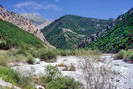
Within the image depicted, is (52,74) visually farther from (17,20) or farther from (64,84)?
(17,20)

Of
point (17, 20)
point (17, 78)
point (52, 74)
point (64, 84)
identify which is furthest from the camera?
point (17, 20)

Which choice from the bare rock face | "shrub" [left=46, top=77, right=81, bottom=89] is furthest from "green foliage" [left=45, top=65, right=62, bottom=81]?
the bare rock face

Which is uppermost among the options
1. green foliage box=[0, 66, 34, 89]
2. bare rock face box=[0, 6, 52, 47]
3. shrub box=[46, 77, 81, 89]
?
bare rock face box=[0, 6, 52, 47]

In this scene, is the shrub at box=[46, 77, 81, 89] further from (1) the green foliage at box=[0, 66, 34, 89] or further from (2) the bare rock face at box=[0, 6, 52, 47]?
(2) the bare rock face at box=[0, 6, 52, 47]

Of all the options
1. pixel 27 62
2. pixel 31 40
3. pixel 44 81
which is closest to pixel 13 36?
pixel 31 40

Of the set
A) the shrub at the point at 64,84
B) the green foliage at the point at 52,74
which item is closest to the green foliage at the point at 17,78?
the shrub at the point at 64,84

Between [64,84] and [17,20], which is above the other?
[17,20]

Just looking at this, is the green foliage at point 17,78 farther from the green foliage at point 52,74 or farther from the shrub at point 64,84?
the green foliage at point 52,74

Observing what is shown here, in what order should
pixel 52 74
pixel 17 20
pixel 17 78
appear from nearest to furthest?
pixel 17 78
pixel 52 74
pixel 17 20

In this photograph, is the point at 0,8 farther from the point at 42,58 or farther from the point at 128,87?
the point at 128,87

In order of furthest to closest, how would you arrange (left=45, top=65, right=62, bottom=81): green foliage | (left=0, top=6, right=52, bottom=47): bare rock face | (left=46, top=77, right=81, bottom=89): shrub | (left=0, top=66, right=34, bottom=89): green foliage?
(left=0, top=6, right=52, bottom=47): bare rock face, (left=45, top=65, right=62, bottom=81): green foliage, (left=46, top=77, right=81, bottom=89): shrub, (left=0, top=66, right=34, bottom=89): green foliage

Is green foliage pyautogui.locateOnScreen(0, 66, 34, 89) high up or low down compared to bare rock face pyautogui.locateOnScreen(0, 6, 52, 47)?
down

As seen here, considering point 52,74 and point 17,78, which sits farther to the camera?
point 52,74

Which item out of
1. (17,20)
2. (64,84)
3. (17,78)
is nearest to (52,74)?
(64,84)
